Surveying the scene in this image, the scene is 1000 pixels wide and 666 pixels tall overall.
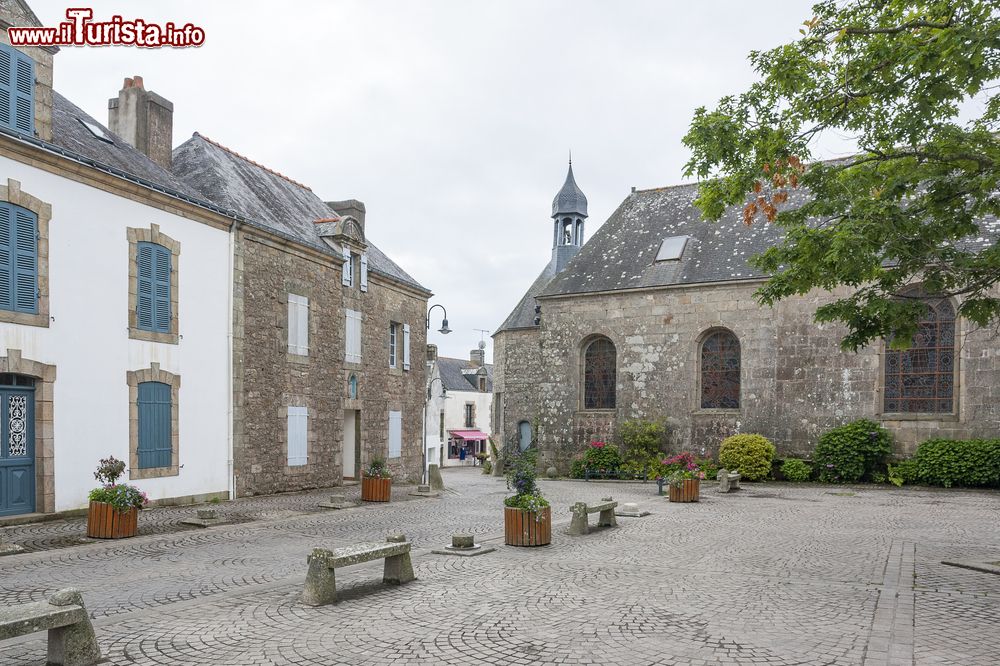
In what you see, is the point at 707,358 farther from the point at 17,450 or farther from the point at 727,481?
the point at 17,450

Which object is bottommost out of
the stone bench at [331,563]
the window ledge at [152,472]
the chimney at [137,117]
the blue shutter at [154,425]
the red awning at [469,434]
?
the red awning at [469,434]

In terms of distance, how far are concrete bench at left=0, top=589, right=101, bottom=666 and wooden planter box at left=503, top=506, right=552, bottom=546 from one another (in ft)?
18.2

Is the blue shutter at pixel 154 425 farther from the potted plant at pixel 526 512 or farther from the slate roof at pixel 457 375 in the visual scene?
the slate roof at pixel 457 375

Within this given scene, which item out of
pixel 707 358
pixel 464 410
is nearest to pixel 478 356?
pixel 464 410

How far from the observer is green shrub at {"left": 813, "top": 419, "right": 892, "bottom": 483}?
65.2ft

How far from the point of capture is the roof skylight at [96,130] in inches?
572

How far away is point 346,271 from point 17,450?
9331 mm

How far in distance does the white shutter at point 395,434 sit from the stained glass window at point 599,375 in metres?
6.50

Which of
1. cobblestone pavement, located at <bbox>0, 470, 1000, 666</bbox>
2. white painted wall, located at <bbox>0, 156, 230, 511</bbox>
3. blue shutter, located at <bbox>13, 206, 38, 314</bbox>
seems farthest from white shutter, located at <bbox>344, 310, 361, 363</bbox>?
blue shutter, located at <bbox>13, 206, 38, 314</bbox>

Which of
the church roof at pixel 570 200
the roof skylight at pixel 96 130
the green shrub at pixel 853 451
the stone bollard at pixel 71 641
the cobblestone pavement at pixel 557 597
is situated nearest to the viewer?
the stone bollard at pixel 71 641

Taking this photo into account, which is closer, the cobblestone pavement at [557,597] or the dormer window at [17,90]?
the cobblestone pavement at [557,597]

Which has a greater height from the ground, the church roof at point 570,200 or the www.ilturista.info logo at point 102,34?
the church roof at point 570,200

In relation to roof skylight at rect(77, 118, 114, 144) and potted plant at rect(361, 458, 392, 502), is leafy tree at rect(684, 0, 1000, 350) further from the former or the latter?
roof skylight at rect(77, 118, 114, 144)

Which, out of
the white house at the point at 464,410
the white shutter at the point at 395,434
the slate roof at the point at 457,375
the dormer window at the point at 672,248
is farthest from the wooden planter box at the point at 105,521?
the slate roof at the point at 457,375
